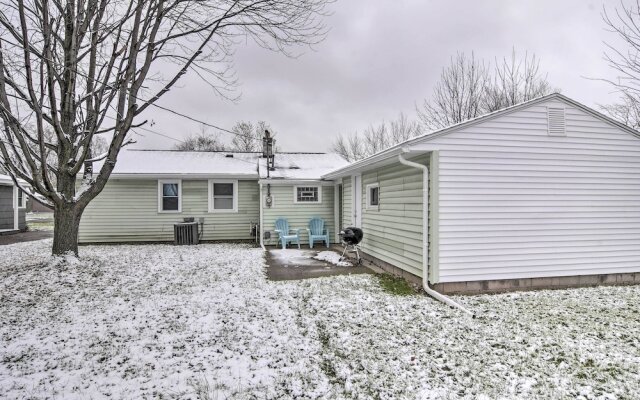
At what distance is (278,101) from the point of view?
15109 mm

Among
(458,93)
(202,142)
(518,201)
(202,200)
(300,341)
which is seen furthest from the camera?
(202,142)

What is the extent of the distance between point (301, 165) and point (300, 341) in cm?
981

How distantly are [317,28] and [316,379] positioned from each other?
702 centimetres

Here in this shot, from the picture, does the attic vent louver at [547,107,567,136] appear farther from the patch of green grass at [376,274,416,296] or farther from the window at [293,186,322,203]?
the window at [293,186,322,203]

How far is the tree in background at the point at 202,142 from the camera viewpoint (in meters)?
33.3

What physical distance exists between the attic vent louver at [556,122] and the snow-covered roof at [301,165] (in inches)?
269

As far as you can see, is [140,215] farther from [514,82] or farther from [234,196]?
[514,82]

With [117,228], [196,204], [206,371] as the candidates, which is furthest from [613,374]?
[117,228]

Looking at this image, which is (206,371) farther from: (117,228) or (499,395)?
(117,228)

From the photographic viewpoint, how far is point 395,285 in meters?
6.12

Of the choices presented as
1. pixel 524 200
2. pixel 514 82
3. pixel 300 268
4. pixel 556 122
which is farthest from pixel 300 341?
pixel 514 82

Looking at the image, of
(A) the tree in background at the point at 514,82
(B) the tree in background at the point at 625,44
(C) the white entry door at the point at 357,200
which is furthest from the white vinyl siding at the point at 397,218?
(A) the tree in background at the point at 514,82

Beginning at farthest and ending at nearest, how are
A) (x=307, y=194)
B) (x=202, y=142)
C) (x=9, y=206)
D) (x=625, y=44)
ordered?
(x=202, y=142) < (x=9, y=206) < (x=307, y=194) < (x=625, y=44)

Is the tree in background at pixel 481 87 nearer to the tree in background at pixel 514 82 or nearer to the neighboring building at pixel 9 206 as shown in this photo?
the tree in background at pixel 514 82
